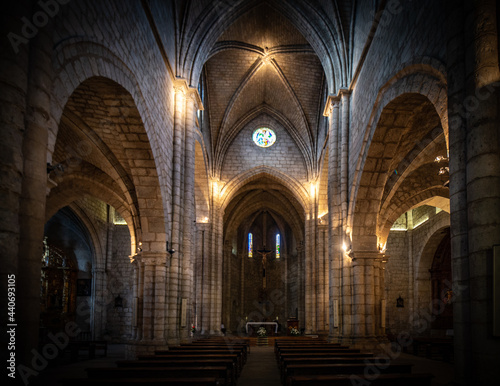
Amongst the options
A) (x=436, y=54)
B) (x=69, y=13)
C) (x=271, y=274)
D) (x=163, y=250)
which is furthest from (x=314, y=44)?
(x=271, y=274)

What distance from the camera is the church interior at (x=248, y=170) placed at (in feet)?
18.2

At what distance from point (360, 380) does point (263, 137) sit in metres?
22.2

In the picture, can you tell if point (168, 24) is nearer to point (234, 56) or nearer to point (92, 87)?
point (92, 87)

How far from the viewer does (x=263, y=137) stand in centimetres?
2789

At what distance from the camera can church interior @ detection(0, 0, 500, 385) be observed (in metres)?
5.55

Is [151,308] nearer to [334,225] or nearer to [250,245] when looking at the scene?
[334,225]

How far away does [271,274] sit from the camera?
40562 mm

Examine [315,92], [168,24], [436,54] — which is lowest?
[436,54]

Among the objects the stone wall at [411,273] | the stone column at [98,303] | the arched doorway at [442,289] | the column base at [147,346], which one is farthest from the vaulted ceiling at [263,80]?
the column base at [147,346]

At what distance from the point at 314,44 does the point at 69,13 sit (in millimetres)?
12367

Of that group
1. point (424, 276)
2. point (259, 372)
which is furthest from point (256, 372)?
point (424, 276)

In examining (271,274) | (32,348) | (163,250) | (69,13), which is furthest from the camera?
(271,274)

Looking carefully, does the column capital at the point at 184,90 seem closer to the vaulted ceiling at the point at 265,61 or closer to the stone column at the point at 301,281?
the vaulted ceiling at the point at 265,61

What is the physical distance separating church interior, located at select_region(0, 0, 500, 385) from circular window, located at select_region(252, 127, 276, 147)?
83 mm
